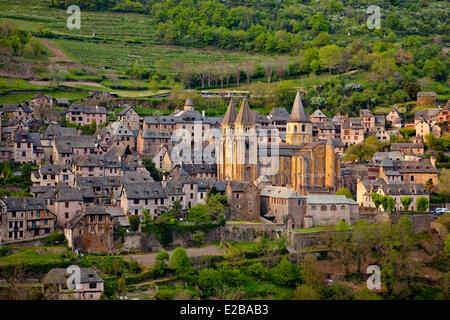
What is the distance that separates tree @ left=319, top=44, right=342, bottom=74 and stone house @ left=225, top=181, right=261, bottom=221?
62070mm

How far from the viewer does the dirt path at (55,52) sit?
13050 cm

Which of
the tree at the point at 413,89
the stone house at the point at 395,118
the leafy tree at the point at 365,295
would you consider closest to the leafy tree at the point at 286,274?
the leafy tree at the point at 365,295

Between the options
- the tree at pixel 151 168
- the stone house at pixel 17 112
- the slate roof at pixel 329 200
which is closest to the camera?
the slate roof at pixel 329 200

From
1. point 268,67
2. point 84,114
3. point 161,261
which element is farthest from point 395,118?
point 161,261

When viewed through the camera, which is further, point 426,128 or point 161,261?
point 426,128

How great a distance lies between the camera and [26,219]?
70.6 meters

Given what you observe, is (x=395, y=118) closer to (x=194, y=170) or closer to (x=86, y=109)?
(x=194, y=170)

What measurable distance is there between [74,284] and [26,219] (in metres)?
11.0

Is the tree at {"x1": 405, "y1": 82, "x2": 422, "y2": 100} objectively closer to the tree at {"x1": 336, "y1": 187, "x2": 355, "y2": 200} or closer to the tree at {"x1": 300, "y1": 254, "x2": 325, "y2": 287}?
the tree at {"x1": 336, "y1": 187, "x2": 355, "y2": 200}

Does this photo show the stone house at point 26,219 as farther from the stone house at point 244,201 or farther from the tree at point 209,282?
the stone house at point 244,201

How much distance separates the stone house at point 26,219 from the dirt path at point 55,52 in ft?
203

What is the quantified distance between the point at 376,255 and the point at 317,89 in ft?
183

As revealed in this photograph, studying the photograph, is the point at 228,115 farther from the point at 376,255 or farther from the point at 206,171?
the point at 376,255
